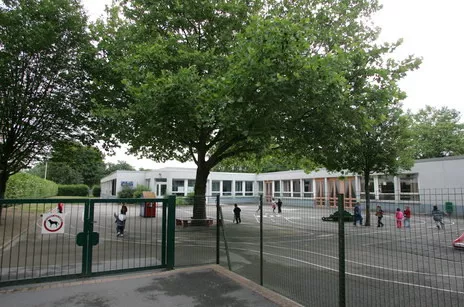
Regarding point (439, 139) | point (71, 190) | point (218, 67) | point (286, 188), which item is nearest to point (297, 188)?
point (286, 188)

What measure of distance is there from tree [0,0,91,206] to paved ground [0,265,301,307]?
444 inches

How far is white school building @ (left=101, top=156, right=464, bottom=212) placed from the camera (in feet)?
92.0

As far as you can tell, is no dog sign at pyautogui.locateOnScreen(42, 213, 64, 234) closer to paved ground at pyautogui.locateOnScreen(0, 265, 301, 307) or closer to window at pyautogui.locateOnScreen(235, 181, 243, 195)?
paved ground at pyautogui.locateOnScreen(0, 265, 301, 307)

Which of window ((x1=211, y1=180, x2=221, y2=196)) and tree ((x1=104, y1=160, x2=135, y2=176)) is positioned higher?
tree ((x1=104, y1=160, x2=135, y2=176))

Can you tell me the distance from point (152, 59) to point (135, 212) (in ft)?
25.7

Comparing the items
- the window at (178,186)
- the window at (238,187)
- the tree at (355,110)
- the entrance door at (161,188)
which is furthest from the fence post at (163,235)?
the window at (238,187)

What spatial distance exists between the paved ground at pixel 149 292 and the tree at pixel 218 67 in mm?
2130

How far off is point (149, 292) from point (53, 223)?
2912mm

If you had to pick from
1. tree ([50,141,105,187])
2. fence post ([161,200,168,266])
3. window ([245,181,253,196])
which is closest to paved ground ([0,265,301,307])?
fence post ([161,200,168,266])

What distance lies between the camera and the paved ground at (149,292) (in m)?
5.73

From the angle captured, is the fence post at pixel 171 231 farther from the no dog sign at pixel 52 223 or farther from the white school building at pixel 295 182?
the white school building at pixel 295 182

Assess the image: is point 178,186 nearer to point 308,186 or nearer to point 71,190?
point 308,186

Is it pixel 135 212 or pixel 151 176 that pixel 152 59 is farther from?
pixel 151 176

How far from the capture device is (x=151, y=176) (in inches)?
1769
